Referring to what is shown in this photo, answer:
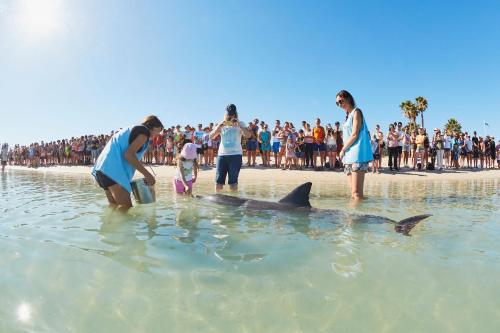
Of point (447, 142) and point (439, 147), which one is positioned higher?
point (447, 142)

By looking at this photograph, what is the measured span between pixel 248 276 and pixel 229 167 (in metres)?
5.15

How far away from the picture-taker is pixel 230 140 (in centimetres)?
798

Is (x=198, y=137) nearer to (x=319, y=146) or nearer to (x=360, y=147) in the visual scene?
(x=319, y=146)

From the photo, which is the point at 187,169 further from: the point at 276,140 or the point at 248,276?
the point at 276,140

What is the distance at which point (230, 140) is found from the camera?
7977 mm

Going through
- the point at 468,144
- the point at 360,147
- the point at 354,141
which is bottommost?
the point at 360,147

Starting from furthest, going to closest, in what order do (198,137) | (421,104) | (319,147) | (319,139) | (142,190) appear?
(421,104), (198,137), (319,147), (319,139), (142,190)

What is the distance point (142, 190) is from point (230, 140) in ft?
8.00

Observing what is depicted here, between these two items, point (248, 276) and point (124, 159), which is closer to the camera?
point (248, 276)

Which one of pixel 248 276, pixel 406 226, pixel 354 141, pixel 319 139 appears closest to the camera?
pixel 248 276

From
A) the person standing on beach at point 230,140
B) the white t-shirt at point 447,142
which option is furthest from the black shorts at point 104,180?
the white t-shirt at point 447,142

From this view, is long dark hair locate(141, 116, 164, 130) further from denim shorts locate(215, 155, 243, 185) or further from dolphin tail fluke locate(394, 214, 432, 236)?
dolphin tail fluke locate(394, 214, 432, 236)

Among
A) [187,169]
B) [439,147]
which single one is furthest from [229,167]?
[439,147]

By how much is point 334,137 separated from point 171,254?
15.3m
